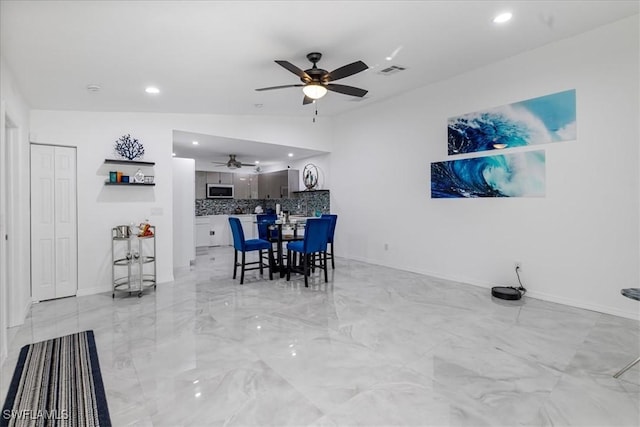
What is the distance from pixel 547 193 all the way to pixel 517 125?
0.95m

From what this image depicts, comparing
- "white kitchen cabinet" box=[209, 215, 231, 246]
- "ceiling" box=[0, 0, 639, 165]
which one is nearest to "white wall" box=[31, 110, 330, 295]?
"ceiling" box=[0, 0, 639, 165]

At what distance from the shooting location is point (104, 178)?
4.49m

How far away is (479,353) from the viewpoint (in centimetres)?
256

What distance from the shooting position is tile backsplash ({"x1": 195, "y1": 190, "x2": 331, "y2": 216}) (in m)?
7.77

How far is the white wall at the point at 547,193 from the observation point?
3.36 metres

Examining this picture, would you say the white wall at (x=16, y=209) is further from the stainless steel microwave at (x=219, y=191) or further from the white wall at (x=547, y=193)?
the stainless steel microwave at (x=219, y=191)

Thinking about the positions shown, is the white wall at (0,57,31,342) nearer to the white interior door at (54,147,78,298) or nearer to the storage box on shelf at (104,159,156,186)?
the white interior door at (54,147,78,298)

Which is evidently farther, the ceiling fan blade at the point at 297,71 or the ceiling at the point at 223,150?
the ceiling at the point at 223,150

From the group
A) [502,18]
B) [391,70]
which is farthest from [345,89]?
[502,18]

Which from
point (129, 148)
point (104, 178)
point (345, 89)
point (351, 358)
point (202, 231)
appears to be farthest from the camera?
point (202, 231)

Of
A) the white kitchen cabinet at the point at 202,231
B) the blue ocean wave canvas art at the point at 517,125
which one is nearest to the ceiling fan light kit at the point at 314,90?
the blue ocean wave canvas art at the point at 517,125

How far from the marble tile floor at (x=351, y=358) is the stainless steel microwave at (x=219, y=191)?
5.20 meters

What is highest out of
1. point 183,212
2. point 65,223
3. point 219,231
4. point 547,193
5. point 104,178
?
point 104,178

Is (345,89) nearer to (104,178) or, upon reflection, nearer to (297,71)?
(297,71)
